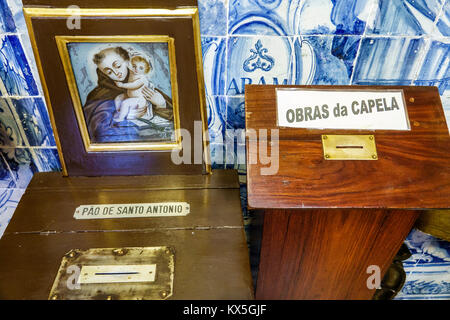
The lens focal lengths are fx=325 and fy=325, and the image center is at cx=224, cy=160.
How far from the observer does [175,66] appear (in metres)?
1.11

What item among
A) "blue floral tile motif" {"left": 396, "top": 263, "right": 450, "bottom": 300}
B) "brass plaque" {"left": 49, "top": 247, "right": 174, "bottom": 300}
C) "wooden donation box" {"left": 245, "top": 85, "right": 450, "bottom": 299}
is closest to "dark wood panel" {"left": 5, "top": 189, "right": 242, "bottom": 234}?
"brass plaque" {"left": 49, "top": 247, "right": 174, "bottom": 300}

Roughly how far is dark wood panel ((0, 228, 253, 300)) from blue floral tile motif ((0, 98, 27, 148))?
484 mm

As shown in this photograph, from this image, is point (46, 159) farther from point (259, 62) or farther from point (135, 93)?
point (259, 62)

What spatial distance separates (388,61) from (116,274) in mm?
1203

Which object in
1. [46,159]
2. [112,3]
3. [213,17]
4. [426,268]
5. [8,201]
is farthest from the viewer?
[426,268]

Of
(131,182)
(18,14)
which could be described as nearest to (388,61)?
(131,182)

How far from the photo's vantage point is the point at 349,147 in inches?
40.6

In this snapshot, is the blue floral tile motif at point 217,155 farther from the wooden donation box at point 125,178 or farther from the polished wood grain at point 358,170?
the polished wood grain at point 358,170

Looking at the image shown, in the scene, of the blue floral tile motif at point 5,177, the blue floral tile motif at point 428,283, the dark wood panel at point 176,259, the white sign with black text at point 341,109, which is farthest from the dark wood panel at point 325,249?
the blue floral tile motif at point 5,177

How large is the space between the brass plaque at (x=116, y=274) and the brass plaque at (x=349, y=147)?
1.99 feet

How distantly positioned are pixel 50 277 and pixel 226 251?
0.55m

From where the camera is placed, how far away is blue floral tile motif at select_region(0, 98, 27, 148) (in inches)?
50.9

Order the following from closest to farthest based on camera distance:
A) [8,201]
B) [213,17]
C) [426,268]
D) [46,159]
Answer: [213,17], [46,159], [8,201], [426,268]

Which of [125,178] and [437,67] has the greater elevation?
[437,67]
